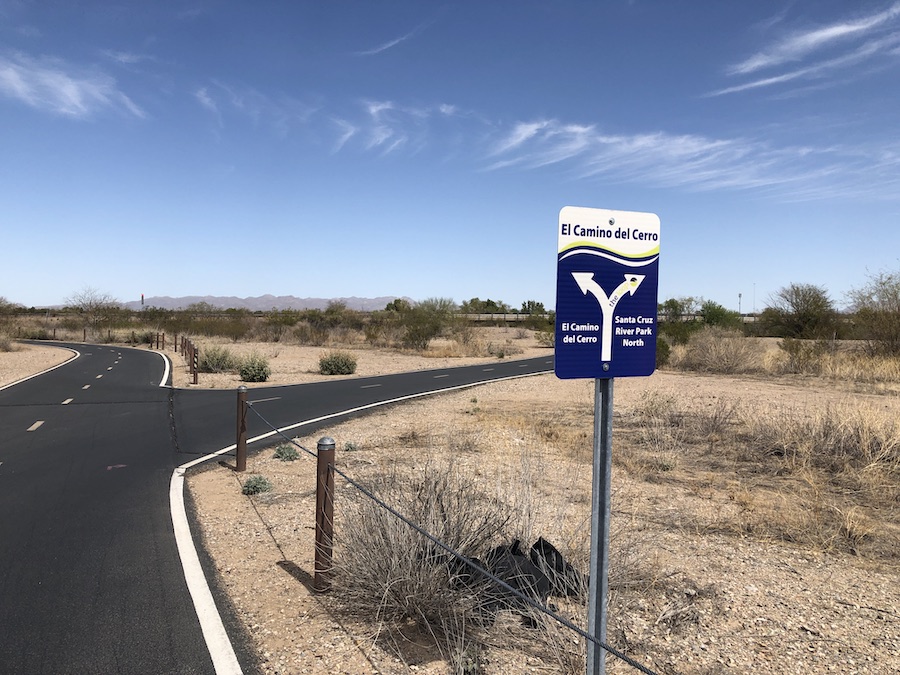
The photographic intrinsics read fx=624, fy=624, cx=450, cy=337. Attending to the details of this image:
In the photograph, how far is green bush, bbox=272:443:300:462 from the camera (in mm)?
9852

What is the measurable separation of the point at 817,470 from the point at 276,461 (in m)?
8.21

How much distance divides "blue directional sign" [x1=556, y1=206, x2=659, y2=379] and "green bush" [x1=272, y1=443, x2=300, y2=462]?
7749mm

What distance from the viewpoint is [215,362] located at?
26312mm

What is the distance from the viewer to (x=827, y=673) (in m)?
3.87

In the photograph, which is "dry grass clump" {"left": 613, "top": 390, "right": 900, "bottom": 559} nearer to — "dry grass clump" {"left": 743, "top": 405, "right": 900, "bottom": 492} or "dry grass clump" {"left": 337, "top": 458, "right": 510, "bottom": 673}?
"dry grass clump" {"left": 743, "top": 405, "right": 900, "bottom": 492}

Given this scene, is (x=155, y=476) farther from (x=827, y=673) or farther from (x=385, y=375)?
(x=385, y=375)

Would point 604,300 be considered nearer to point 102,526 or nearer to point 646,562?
point 646,562

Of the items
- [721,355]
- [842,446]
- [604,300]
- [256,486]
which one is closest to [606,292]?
[604,300]


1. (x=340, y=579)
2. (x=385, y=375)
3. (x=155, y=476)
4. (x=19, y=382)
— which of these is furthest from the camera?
(x=385, y=375)

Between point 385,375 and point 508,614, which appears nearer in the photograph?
point 508,614

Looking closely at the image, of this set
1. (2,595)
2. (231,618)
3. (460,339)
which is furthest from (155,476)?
(460,339)

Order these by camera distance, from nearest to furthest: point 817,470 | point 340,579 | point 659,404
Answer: point 340,579 < point 817,470 < point 659,404

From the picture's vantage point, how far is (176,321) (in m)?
63.7

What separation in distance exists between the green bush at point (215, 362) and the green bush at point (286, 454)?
17.2 m
